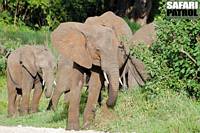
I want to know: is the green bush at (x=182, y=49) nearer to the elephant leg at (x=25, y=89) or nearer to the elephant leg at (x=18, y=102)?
the elephant leg at (x=25, y=89)

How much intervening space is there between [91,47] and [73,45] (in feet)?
1.20

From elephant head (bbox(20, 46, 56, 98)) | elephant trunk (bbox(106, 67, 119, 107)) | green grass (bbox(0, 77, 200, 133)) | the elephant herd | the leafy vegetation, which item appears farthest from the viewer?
elephant head (bbox(20, 46, 56, 98))

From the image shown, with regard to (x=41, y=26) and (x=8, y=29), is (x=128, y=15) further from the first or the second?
(x=8, y=29)

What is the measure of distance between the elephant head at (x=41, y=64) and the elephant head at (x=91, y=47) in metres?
5.04

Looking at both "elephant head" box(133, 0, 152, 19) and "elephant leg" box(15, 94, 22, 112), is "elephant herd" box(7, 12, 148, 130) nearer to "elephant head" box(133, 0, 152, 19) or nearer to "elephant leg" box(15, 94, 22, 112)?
"elephant leg" box(15, 94, 22, 112)

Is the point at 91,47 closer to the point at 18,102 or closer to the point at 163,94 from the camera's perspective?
the point at 163,94

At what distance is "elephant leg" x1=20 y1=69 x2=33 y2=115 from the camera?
19.0 metres

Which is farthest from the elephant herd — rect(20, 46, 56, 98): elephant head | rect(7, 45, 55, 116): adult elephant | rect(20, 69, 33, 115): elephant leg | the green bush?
rect(20, 69, 33, 115): elephant leg

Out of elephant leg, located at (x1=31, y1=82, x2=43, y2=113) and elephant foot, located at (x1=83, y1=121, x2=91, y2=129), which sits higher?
elephant foot, located at (x1=83, y1=121, x2=91, y2=129)

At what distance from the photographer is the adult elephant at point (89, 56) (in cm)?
1309

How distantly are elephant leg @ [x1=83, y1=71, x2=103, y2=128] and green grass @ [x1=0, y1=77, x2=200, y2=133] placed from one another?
155 millimetres

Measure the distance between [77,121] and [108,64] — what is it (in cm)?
132

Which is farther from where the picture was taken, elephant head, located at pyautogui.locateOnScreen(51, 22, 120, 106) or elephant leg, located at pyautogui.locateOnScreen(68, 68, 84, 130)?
elephant leg, located at pyautogui.locateOnScreen(68, 68, 84, 130)

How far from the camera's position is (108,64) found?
13008mm
